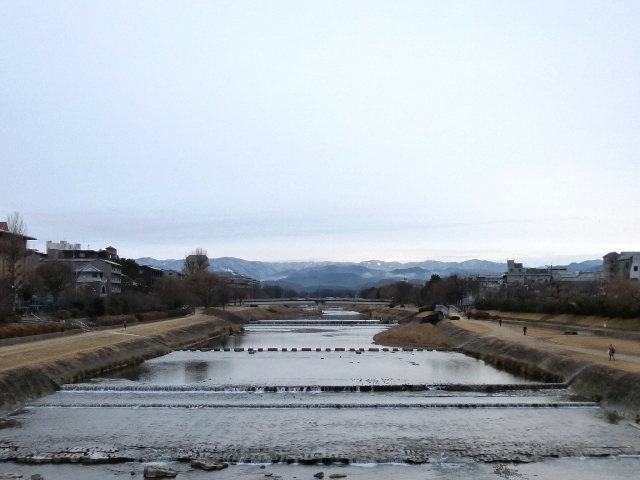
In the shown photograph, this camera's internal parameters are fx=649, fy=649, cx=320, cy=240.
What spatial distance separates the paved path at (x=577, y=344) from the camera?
37.9 m

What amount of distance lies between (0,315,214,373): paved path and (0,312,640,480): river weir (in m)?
3.47

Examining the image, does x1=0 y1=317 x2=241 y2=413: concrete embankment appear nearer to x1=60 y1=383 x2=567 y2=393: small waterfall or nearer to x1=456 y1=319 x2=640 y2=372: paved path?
x1=60 y1=383 x2=567 y2=393: small waterfall

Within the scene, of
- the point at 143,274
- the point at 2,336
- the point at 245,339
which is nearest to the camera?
the point at 2,336

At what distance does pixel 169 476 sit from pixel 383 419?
11653 mm

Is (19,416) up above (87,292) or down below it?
below

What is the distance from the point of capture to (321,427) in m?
28.0

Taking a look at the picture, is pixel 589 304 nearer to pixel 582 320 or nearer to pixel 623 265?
pixel 582 320

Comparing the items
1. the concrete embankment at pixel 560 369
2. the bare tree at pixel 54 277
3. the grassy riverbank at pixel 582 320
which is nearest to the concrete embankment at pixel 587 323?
the grassy riverbank at pixel 582 320

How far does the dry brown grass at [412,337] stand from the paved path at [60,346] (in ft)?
82.5

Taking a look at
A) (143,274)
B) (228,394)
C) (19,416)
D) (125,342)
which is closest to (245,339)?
(125,342)

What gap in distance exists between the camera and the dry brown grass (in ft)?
235

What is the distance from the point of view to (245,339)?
262 feet

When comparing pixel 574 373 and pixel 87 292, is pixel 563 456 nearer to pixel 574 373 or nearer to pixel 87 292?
pixel 574 373

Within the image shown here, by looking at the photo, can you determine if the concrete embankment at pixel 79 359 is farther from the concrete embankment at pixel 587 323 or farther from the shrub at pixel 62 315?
the concrete embankment at pixel 587 323
